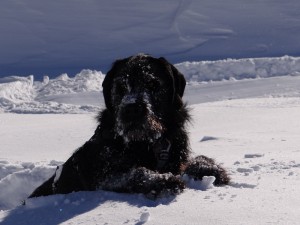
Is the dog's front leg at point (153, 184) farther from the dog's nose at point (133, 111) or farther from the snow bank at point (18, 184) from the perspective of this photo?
the snow bank at point (18, 184)

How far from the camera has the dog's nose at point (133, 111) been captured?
4688 mm

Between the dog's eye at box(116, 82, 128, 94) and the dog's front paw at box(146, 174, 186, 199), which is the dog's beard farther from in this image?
the dog's front paw at box(146, 174, 186, 199)

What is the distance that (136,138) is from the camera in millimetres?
4805

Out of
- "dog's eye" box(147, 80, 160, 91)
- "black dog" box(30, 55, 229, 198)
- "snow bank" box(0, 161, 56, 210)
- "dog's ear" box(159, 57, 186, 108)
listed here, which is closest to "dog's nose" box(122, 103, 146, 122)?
"black dog" box(30, 55, 229, 198)

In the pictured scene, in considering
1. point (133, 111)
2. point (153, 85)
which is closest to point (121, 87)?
point (153, 85)

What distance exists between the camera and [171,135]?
521 centimetres

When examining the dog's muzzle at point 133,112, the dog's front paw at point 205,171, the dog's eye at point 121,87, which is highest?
the dog's eye at point 121,87

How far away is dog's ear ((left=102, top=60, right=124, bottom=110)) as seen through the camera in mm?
5375

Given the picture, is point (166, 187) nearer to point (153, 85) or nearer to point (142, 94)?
point (142, 94)

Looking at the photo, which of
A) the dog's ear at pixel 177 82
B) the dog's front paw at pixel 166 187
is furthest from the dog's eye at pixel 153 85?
the dog's front paw at pixel 166 187

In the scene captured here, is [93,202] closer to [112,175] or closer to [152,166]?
[112,175]

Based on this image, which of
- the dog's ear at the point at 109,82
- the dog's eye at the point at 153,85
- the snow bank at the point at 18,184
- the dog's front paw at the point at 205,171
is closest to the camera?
the dog's front paw at the point at 205,171

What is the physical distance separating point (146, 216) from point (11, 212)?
51.5 inches

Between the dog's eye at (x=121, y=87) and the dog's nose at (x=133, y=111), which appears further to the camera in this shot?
the dog's eye at (x=121, y=87)
